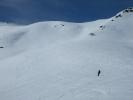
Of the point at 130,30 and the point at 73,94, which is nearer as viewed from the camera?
the point at 73,94

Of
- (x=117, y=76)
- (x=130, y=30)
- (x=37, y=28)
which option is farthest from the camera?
(x=37, y=28)

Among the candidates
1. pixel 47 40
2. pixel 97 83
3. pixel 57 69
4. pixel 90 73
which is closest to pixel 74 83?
pixel 97 83

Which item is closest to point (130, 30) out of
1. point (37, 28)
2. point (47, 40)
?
point (47, 40)

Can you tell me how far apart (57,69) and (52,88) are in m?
5.69

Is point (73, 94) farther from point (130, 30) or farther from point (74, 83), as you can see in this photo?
point (130, 30)

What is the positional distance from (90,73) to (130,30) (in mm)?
44573

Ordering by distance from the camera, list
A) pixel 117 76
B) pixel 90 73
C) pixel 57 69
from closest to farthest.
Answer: pixel 117 76, pixel 90 73, pixel 57 69

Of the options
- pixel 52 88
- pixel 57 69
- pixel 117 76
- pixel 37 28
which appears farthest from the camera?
pixel 37 28

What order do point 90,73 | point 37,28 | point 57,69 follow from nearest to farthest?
point 90,73, point 57,69, point 37,28

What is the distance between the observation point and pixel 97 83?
49.2 ft

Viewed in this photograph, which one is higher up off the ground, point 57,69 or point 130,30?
point 130,30

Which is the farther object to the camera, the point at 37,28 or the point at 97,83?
the point at 37,28

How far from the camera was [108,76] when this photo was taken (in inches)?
662

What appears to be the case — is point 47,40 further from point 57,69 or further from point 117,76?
point 117,76
